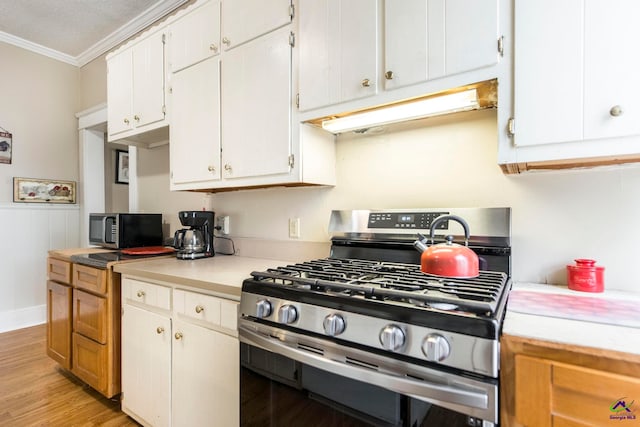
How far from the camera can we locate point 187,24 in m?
1.93

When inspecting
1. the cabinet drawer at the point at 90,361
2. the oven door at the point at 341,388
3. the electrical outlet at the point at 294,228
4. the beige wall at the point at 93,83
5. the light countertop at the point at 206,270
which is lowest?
the cabinet drawer at the point at 90,361

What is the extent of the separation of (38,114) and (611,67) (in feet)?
15.2

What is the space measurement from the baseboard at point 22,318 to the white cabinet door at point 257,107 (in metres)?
3.17

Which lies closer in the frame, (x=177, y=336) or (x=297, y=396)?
(x=297, y=396)

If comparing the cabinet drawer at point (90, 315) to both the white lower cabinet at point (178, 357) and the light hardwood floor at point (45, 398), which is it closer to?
the white lower cabinet at point (178, 357)

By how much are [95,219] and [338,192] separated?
6.61ft

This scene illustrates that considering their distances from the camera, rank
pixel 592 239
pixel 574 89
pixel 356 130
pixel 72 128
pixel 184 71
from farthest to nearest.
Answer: pixel 72 128
pixel 184 71
pixel 356 130
pixel 592 239
pixel 574 89

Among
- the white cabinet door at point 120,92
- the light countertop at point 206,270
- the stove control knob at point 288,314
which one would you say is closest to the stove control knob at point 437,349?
the stove control knob at point 288,314

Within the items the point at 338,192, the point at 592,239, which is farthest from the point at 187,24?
the point at 592,239

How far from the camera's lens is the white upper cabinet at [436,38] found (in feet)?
3.42

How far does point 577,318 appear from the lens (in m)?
0.81

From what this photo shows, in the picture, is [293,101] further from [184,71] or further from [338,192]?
[184,71]

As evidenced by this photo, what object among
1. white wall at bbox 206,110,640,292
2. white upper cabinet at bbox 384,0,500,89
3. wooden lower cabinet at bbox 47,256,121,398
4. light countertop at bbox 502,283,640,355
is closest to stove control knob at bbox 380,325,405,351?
light countertop at bbox 502,283,640,355

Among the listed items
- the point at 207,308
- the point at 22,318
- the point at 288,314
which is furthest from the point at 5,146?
the point at 288,314
